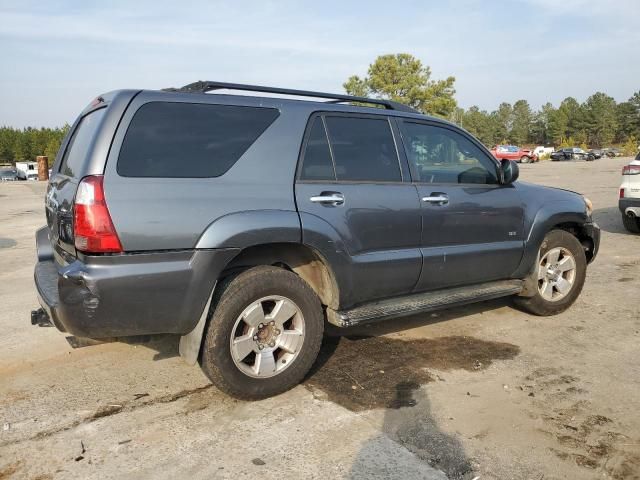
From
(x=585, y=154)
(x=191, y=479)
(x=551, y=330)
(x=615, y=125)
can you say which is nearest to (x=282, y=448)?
(x=191, y=479)

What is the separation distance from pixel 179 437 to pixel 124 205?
1.30 m

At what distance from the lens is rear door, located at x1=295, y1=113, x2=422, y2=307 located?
3.46 metres

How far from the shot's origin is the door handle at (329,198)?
11.3 ft

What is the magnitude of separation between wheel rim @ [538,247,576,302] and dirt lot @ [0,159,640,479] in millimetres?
286

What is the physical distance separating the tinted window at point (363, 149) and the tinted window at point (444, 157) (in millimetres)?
197

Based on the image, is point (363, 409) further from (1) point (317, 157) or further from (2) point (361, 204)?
(1) point (317, 157)

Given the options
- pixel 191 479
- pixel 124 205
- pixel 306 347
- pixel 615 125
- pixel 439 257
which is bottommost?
pixel 191 479

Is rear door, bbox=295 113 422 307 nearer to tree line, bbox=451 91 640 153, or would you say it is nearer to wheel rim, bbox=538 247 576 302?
wheel rim, bbox=538 247 576 302

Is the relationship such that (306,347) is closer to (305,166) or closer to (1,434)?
(305,166)

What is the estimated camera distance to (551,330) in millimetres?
4637

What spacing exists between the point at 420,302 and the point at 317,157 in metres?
1.35

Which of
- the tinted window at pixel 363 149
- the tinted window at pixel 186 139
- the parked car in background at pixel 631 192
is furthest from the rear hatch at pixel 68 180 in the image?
the parked car in background at pixel 631 192

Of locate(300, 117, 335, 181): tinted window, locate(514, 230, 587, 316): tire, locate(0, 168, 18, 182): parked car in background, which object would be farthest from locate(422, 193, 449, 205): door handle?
locate(0, 168, 18, 182): parked car in background

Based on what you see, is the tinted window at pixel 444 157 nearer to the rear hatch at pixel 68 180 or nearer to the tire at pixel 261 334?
the tire at pixel 261 334
